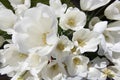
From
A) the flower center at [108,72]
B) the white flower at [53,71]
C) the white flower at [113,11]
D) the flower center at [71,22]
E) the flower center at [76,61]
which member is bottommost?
the flower center at [108,72]

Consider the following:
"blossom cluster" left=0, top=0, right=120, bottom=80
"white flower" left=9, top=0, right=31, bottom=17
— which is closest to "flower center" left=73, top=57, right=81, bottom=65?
"blossom cluster" left=0, top=0, right=120, bottom=80

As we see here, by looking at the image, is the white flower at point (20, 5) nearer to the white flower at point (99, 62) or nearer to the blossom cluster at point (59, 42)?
the blossom cluster at point (59, 42)

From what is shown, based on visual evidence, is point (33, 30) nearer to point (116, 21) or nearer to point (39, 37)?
point (39, 37)

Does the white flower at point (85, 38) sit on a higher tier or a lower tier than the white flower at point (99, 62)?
higher

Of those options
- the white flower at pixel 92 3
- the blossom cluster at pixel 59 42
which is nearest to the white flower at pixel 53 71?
the blossom cluster at pixel 59 42

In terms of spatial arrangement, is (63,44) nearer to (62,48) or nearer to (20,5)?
(62,48)

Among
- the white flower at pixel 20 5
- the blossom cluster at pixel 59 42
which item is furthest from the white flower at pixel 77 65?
the white flower at pixel 20 5

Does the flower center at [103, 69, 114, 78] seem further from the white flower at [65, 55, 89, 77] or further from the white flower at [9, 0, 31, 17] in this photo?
the white flower at [9, 0, 31, 17]
